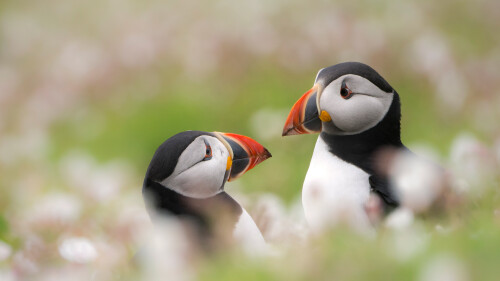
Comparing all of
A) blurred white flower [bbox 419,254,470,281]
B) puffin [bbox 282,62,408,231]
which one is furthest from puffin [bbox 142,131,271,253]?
blurred white flower [bbox 419,254,470,281]

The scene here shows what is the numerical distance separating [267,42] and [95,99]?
2.18 meters

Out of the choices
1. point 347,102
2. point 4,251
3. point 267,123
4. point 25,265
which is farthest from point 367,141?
point 267,123

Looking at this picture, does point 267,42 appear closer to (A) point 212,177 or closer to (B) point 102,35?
(B) point 102,35

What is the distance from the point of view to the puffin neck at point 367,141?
163 inches

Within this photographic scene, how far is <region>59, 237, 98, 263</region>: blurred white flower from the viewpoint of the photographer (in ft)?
12.5

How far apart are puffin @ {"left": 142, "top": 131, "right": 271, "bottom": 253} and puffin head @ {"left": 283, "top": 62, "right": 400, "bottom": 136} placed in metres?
0.53

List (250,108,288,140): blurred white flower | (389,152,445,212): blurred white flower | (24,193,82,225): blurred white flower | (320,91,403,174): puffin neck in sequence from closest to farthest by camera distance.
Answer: (389,152,445,212): blurred white flower
(320,91,403,174): puffin neck
(24,193,82,225): blurred white flower
(250,108,288,140): blurred white flower

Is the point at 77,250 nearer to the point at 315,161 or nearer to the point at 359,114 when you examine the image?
the point at 315,161

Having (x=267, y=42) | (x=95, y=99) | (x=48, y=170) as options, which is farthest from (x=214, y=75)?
(x=48, y=170)

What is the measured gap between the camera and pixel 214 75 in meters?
9.88

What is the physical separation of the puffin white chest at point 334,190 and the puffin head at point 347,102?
16 cm

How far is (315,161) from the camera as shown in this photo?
425 cm

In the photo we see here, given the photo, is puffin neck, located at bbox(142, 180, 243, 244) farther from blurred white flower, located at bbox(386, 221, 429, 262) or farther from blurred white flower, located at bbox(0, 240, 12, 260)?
blurred white flower, located at bbox(386, 221, 429, 262)

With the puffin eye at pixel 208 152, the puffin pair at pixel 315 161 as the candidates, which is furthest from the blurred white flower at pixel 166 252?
the puffin eye at pixel 208 152
